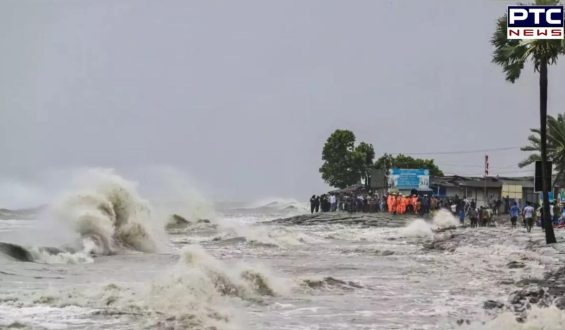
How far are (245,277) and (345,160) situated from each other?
59.5 metres

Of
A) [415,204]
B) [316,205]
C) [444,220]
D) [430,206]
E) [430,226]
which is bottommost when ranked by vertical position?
[430,226]

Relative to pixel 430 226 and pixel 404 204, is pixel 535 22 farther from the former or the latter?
pixel 404 204

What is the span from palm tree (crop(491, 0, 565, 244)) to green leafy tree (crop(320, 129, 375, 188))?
50980 mm

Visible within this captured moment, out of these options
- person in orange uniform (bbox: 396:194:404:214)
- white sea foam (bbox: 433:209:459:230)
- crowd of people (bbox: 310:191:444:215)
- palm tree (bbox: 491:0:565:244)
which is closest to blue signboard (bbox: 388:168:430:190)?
crowd of people (bbox: 310:191:444:215)

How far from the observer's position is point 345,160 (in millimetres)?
71625

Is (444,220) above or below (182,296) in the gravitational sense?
above

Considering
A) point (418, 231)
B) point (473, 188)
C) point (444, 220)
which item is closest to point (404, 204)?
point (444, 220)

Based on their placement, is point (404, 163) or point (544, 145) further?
point (404, 163)

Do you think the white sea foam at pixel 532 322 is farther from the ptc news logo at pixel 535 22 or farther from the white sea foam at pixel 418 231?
the white sea foam at pixel 418 231

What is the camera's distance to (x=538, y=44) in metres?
18.2

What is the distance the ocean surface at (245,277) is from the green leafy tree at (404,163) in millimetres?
46562

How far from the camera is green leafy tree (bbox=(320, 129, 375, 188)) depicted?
71125 mm

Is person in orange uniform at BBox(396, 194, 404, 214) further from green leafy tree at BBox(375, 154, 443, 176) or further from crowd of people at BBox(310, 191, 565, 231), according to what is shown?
green leafy tree at BBox(375, 154, 443, 176)

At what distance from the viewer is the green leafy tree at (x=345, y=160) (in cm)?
7112
